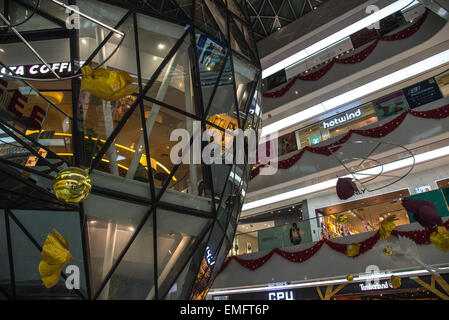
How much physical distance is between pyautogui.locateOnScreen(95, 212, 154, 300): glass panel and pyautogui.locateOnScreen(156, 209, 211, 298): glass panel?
0.68 ft

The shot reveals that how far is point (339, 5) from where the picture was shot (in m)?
19.2

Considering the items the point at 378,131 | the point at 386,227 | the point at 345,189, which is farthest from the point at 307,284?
the point at 378,131

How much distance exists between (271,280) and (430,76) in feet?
43.1


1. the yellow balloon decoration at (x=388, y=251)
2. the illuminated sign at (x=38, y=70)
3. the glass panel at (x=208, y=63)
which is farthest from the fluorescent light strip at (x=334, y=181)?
the illuminated sign at (x=38, y=70)

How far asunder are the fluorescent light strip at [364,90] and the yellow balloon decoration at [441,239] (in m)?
9.33

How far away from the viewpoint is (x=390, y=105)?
18.1 metres

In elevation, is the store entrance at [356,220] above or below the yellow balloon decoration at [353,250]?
above

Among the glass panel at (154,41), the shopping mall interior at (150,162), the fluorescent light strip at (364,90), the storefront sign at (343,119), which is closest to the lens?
the shopping mall interior at (150,162)

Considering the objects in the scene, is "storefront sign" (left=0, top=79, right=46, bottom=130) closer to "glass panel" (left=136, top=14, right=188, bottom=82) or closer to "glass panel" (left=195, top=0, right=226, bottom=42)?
"glass panel" (left=136, top=14, right=188, bottom=82)

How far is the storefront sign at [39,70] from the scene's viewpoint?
6340mm

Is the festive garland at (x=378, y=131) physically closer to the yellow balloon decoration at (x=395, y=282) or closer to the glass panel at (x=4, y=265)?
the yellow balloon decoration at (x=395, y=282)
